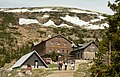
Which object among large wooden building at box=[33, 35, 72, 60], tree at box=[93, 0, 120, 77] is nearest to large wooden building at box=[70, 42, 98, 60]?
large wooden building at box=[33, 35, 72, 60]

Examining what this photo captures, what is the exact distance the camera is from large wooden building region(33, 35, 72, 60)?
103312 mm

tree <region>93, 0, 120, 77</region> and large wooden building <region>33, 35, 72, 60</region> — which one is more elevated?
tree <region>93, 0, 120, 77</region>

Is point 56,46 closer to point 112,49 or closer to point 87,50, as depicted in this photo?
point 87,50

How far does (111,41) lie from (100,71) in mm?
2632

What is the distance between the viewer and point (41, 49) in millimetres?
104750

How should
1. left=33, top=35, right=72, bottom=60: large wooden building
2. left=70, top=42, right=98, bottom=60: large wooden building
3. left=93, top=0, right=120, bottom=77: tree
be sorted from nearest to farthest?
left=93, top=0, right=120, bottom=77: tree
left=70, top=42, right=98, bottom=60: large wooden building
left=33, top=35, right=72, bottom=60: large wooden building

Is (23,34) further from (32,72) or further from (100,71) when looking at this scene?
(100,71)

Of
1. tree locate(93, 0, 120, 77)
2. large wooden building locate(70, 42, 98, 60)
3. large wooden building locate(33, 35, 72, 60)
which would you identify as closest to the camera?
tree locate(93, 0, 120, 77)

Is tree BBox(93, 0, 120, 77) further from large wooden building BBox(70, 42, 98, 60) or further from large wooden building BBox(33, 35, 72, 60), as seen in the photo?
large wooden building BBox(33, 35, 72, 60)

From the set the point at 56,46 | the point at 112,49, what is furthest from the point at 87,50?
the point at 112,49

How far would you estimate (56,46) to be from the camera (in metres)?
105

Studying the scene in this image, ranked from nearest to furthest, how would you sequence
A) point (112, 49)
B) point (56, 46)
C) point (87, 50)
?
point (112, 49), point (87, 50), point (56, 46)

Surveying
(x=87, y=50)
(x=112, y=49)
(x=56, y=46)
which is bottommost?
(x=56, y=46)

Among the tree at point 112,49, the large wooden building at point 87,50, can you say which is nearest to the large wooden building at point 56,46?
the large wooden building at point 87,50
